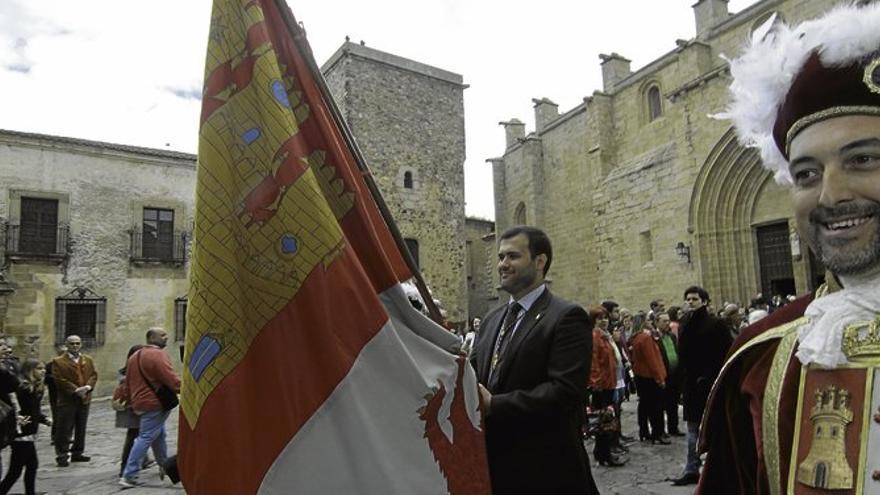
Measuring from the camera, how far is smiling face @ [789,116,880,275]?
3.71 feet

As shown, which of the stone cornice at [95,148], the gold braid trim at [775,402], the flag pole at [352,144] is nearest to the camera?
the gold braid trim at [775,402]

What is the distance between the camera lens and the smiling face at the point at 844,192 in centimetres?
113

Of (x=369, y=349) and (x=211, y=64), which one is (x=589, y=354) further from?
(x=211, y=64)

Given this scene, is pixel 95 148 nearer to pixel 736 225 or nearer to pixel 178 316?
pixel 178 316

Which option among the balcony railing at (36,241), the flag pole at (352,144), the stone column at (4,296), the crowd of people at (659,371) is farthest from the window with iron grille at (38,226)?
the flag pole at (352,144)

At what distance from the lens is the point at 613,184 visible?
1841cm

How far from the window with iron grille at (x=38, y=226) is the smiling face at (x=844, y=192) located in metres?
20.6

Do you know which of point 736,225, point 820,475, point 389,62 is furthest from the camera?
point 389,62

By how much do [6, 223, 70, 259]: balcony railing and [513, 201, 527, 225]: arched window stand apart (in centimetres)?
1695

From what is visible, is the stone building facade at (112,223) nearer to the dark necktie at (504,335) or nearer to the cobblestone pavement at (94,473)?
the cobblestone pavement at (94,473)

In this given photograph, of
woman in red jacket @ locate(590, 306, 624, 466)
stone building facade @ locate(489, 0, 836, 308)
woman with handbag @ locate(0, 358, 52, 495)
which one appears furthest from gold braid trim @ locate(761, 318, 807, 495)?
stone building facade @ locate(489, 0, 836, 308)

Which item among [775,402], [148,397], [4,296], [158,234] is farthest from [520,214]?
[775,402]

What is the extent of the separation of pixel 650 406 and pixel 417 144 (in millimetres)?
17889

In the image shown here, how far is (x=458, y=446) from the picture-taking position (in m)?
1.78
